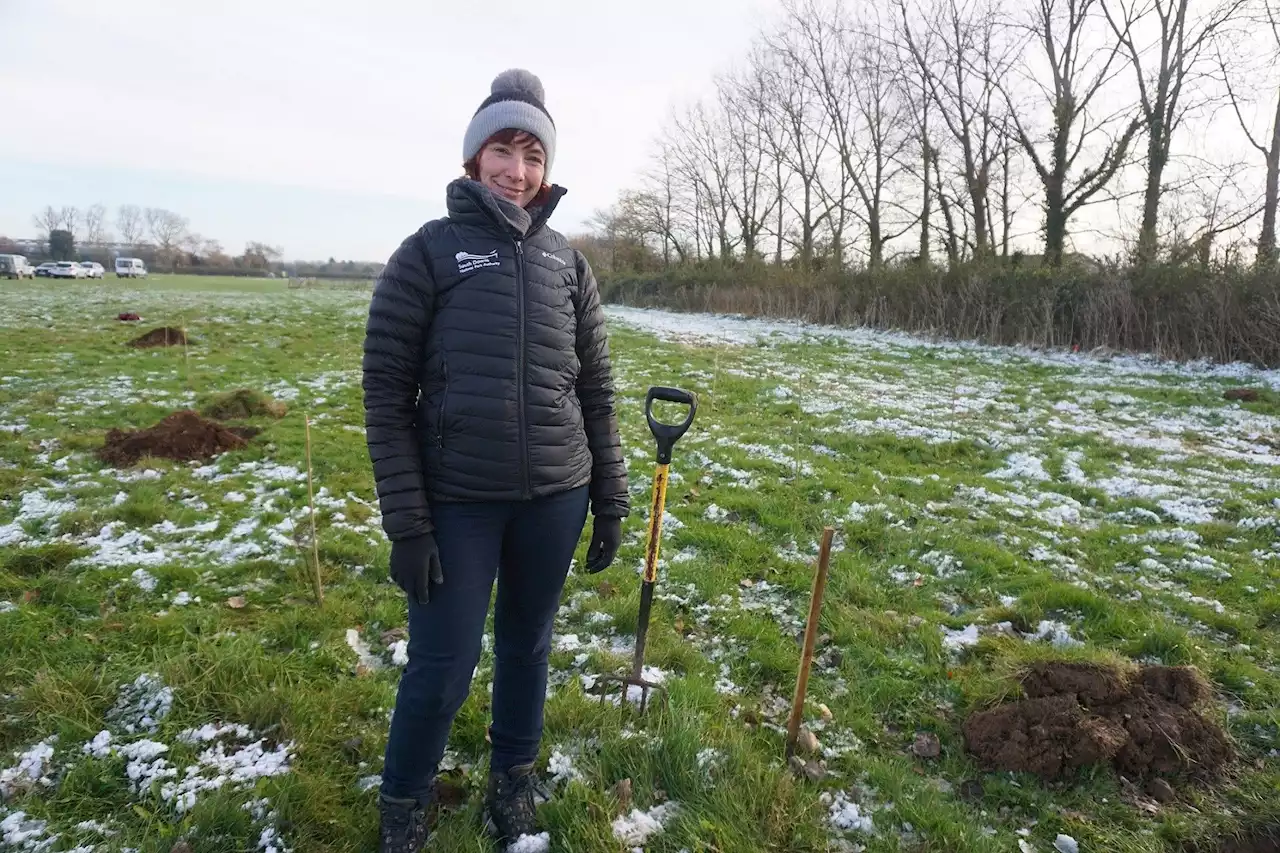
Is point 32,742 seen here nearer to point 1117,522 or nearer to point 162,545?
point 162,545

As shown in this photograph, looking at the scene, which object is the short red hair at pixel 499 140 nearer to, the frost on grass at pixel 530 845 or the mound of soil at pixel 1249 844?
the frost on grass at pixel 530 845

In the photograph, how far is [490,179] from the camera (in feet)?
6.82

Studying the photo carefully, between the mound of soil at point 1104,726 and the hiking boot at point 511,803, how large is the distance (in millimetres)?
1817

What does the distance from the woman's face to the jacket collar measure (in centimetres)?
9

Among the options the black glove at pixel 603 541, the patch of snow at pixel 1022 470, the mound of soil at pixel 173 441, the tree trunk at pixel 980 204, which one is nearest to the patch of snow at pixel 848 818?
the black glove at pixel 603 541

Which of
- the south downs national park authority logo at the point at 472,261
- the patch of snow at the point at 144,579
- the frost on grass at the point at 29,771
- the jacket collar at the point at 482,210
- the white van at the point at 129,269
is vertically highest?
the white van at the point at 129,269

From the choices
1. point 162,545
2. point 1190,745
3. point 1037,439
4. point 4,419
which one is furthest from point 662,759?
point 4,419

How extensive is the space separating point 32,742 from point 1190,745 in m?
4.46

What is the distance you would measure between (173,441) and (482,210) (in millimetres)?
5991

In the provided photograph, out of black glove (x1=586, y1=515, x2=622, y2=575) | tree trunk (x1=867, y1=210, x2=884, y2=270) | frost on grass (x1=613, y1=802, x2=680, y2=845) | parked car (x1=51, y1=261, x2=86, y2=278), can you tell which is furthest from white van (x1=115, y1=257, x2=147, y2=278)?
frost on grass (x1=613, y1=802, x2=680, y2=845)

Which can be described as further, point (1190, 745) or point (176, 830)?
point (1190, 745)

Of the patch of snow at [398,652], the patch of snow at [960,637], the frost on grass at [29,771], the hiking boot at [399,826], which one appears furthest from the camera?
the patch of snow at [960,637]

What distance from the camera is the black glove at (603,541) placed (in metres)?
2.41

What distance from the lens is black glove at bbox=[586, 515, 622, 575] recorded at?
2.41 metres
